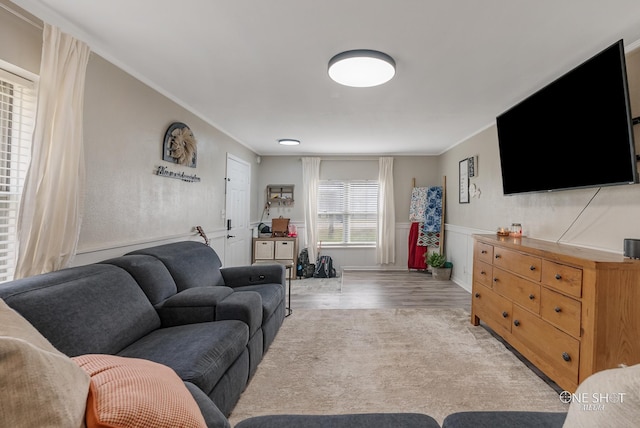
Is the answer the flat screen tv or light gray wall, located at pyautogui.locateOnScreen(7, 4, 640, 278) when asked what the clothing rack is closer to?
light gray wall, located at pyautogui.locateOnScreen(7, 4, 640, 278)

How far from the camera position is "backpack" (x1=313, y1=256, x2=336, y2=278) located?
5.64m

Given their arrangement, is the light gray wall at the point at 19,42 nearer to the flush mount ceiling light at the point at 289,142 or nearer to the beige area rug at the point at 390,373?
the beige area rug at the point at 390,373

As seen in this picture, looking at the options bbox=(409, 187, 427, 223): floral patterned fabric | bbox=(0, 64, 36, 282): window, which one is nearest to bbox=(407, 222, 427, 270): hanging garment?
bbox=(409, 187, 427, 223): floral patterned fabric

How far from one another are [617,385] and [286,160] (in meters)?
5.87

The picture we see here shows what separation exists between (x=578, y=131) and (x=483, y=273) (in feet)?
4.99

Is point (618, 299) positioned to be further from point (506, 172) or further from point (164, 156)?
point (164, 156)

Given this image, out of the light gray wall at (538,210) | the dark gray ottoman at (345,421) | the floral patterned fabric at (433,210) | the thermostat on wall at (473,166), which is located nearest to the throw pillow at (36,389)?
the dark gray ottoman at (345,421)

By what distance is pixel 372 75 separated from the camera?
7.59 ft

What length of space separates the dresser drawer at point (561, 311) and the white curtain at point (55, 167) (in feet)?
10.2

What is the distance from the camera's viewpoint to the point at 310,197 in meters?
5.97

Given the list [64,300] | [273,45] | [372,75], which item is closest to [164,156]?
[273,45]

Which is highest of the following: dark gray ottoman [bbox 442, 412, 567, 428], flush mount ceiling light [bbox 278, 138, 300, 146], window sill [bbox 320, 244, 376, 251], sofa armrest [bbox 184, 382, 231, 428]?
flush mount ceiling light [bbox 278, 138, 300, 146]

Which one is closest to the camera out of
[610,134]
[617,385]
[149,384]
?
[617,385]

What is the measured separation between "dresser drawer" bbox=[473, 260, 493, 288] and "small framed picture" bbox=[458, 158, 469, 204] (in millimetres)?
1744
